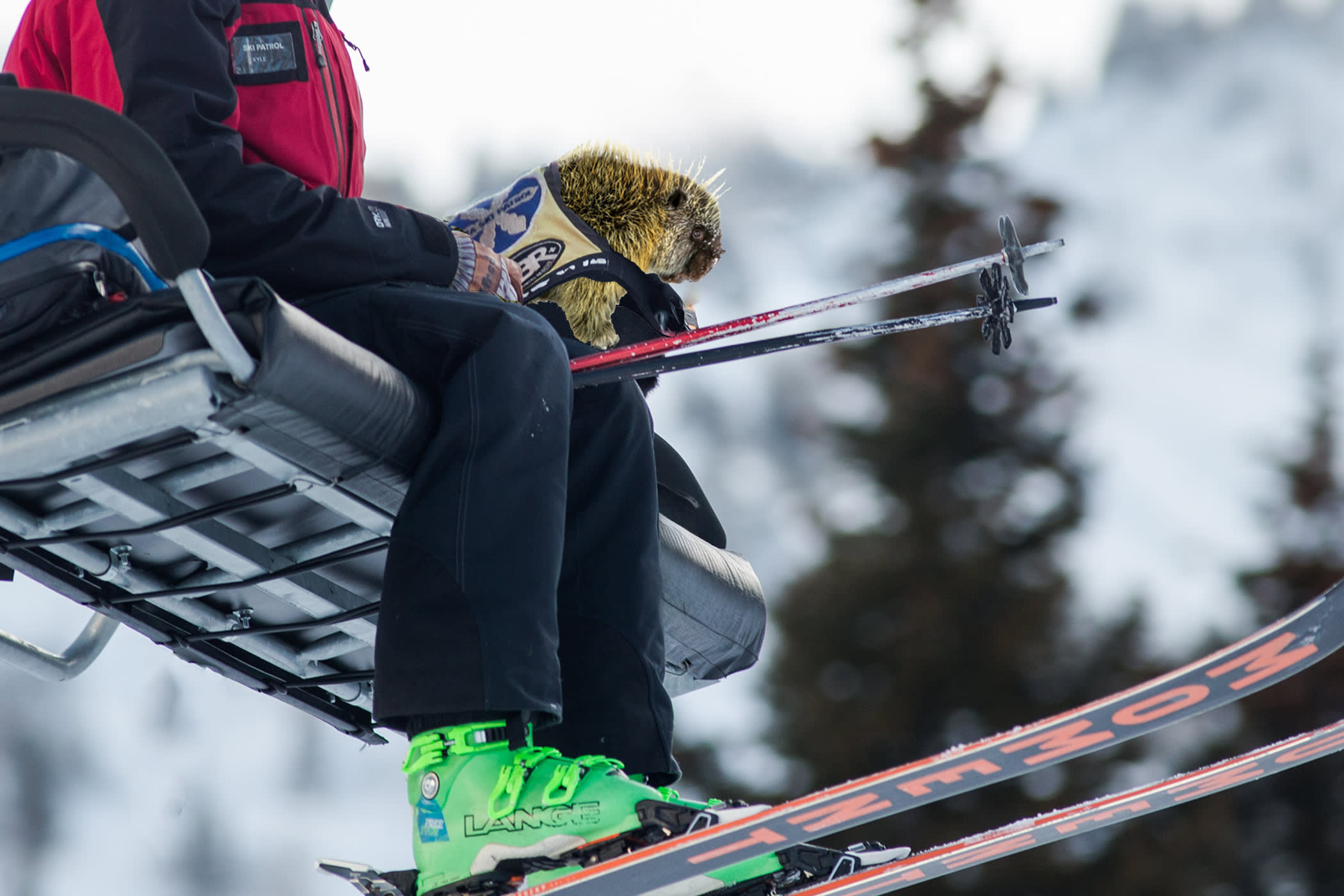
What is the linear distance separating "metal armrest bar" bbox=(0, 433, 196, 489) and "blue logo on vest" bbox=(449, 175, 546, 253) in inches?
38.4

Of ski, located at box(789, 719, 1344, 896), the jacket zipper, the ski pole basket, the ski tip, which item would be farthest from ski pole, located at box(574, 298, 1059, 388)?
ski, located at box(789, 719, 1344, 896)

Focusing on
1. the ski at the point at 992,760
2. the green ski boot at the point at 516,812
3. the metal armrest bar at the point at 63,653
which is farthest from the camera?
the metal armrest bar at the point at 63,653

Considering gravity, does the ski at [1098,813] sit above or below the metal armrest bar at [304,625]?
below

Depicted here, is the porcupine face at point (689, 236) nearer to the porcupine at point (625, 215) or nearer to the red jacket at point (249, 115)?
the porcupine at point (625, 215)

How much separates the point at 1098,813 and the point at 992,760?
0.50 metres

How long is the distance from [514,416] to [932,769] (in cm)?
66

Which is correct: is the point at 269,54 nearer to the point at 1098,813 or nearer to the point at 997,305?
the point at 997,305

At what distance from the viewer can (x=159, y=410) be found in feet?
5.60

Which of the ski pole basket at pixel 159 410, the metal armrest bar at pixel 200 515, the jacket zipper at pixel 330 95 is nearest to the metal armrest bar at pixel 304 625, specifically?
the ski pole basket at pixel 159 410

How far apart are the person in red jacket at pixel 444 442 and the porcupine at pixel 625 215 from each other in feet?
1.55

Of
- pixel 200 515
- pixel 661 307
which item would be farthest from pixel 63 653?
pixel 661 307

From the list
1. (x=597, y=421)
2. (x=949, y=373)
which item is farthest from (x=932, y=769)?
(x=949, y=373)

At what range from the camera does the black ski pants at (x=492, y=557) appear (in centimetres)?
182

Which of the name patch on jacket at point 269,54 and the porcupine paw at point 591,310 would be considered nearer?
the name patch on jacket at point 269,54
